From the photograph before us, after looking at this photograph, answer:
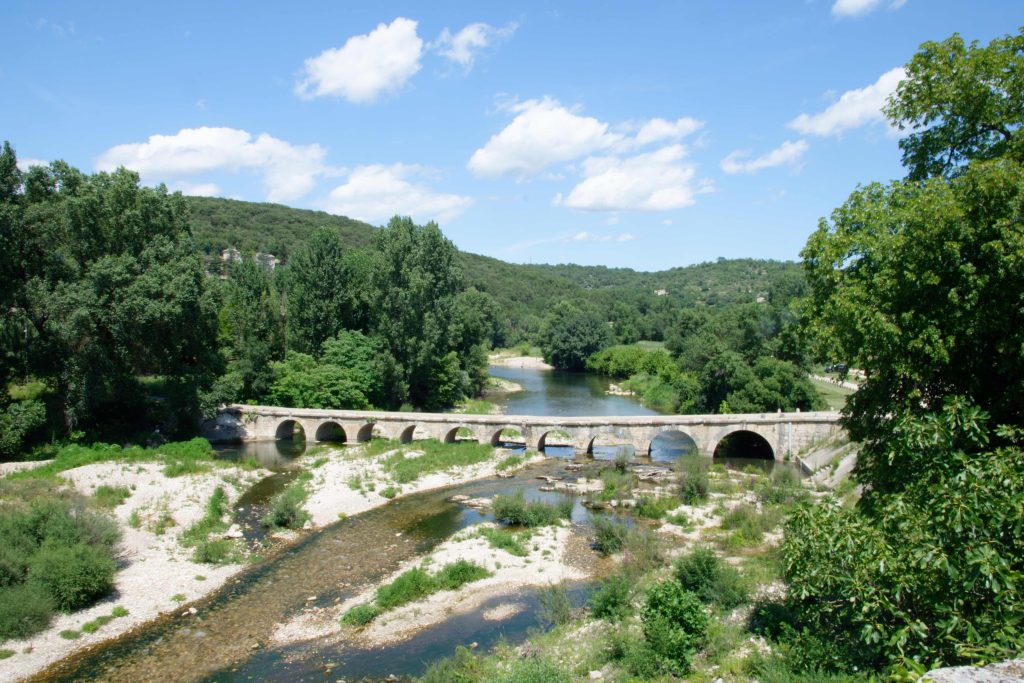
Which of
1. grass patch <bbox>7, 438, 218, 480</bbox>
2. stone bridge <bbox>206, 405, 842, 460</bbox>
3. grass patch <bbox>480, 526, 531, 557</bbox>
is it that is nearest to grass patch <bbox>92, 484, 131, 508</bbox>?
grass patch <bbox>7, 438, 218, 480</bbox>

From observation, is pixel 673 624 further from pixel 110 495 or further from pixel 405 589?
pixel 110 495

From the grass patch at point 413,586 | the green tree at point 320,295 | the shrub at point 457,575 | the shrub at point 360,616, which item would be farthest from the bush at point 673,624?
the green tree at point 320,295

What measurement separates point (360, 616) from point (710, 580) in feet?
34.1

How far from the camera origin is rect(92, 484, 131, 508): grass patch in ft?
89.0

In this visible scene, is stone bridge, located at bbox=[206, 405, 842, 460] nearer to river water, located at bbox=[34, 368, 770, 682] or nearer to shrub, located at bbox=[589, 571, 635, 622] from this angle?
river water, located at bbox=[34, 368, 770, 682]

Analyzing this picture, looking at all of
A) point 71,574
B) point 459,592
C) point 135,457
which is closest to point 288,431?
point 135,457

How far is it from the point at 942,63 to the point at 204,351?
4234 cm

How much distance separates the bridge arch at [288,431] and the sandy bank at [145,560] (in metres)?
12.3

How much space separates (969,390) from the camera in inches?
541

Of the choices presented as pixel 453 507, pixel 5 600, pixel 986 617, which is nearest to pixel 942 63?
pixel 986 617

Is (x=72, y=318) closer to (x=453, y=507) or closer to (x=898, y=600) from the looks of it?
(x=453, y=507)

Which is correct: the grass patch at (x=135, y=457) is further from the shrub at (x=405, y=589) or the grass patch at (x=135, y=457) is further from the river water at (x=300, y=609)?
the shrub at (x=405, y=589)

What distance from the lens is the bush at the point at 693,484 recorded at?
31.9 meters

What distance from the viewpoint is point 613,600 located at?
61.5 feet
